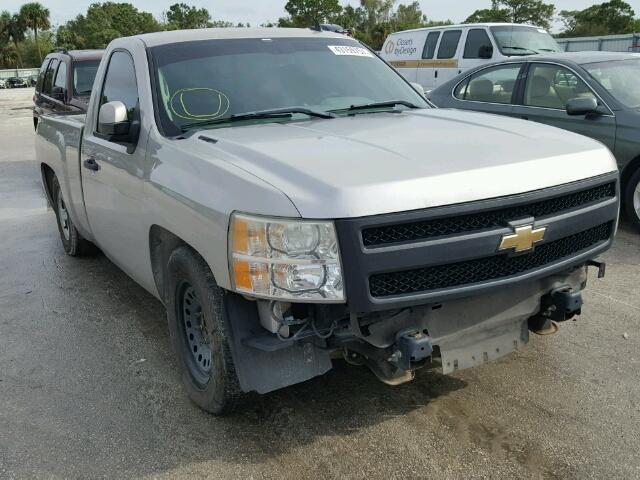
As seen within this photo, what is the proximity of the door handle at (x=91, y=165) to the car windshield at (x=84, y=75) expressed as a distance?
22.0 ft

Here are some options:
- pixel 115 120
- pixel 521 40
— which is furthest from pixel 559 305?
pixel 521 40

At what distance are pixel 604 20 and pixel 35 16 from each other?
7354 centimetres

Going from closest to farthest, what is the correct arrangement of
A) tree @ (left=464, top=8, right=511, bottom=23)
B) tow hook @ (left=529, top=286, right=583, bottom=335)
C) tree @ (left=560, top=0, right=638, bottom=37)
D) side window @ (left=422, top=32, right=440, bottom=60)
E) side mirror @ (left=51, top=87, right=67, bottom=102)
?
tow hook @ (left=529, top=286, right=583, bottom=335)
side mirror @ (left=51, top=87, right=67, bottom=102)
side window @ (left=422, top=32, right=440, bottom=60)
tree @ (left=560, top=0, right=638, bottom=37)
tree @ (left=464, top=8, right=511, bottom=23)

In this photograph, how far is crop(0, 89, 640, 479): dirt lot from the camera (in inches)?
118

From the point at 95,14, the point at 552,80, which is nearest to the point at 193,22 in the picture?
the point at 95,14

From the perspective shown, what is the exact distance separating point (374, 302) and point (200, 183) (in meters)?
0.99

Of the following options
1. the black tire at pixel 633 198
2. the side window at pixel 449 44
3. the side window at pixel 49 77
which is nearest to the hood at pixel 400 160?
the black tire at pixel 633 198

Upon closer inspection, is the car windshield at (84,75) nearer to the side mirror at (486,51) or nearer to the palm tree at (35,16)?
the side mirror at (486,51)

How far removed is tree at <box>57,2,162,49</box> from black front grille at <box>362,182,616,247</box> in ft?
280

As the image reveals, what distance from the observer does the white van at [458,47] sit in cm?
1272

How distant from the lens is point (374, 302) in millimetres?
2621

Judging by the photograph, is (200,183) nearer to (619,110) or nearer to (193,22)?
(619,110)

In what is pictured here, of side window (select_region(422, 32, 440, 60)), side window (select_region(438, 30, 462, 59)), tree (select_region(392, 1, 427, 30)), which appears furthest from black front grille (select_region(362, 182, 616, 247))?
tree (select_region(392, 1, 427, 30))

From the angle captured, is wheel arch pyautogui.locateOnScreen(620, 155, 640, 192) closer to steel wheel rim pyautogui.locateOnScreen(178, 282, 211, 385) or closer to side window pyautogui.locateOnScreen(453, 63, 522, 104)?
side window pyautogui.locateOnScreen(453, 63, 522, 104)
